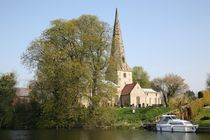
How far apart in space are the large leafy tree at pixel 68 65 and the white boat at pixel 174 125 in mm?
10987

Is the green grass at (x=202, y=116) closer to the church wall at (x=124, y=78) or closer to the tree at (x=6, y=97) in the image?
the tree at (x=6, y=97)

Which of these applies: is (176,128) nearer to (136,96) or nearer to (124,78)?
(136,96)

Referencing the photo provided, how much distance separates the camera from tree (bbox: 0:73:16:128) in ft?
208

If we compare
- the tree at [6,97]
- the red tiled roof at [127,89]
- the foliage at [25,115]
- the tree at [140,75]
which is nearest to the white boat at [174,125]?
the foliage at [25,115]

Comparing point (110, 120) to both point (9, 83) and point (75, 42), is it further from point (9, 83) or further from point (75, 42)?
point (9, 83)

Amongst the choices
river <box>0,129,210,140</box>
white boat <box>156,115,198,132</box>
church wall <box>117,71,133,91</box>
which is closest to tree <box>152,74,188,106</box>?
church wall <box>117,71,133,91</box>

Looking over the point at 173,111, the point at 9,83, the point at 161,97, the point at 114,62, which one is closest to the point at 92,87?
the point at 114,62

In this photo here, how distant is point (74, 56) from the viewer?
194 feet

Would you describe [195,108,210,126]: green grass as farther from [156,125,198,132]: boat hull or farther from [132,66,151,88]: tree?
[132,66,151,88]: tree

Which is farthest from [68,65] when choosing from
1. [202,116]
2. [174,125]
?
[202,116]

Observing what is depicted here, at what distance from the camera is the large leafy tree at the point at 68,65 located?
183 ft

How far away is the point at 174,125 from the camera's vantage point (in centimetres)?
4862

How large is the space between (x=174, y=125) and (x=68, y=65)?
58.9 feet

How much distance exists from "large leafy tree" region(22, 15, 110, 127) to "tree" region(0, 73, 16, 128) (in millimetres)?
6772
